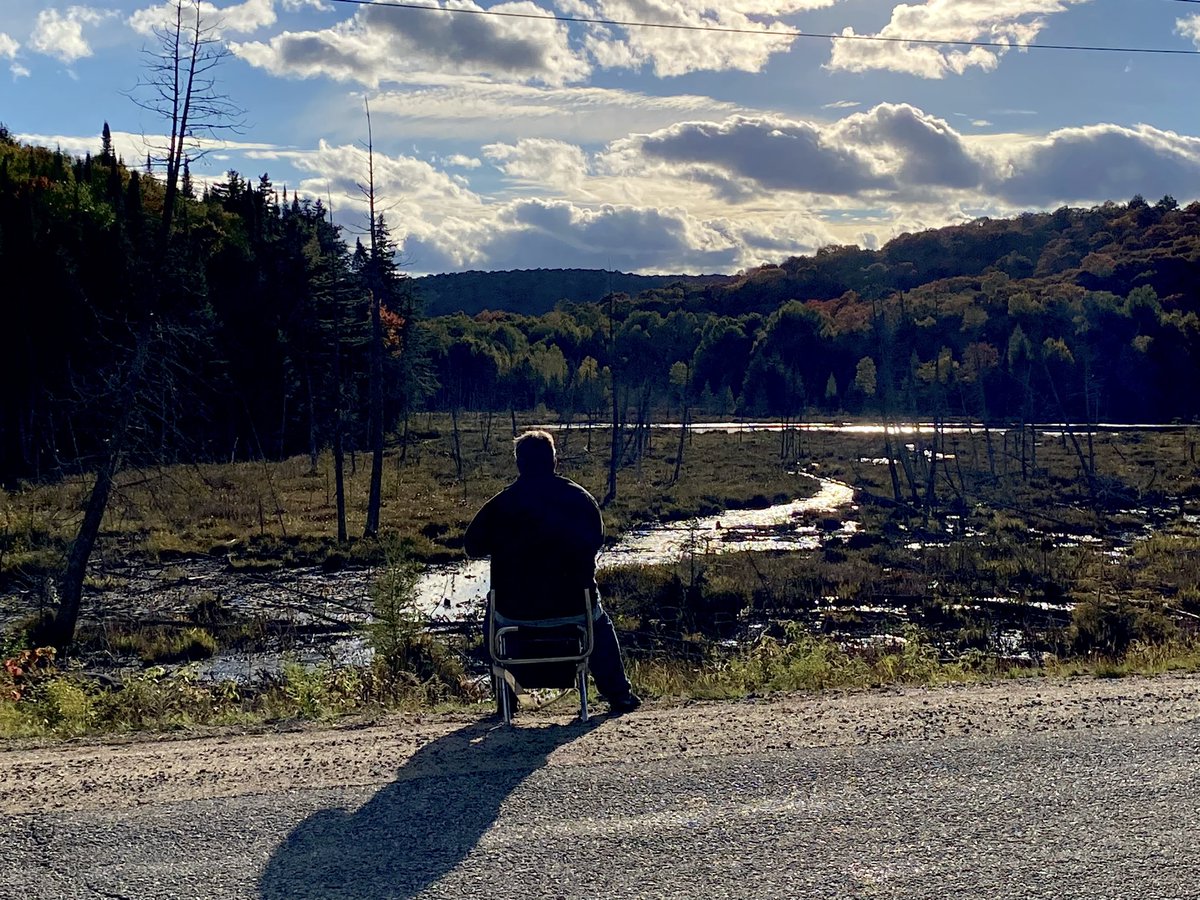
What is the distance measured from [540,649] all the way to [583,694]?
0.39 meters

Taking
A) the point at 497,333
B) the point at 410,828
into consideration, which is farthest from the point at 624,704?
the point at 497,333

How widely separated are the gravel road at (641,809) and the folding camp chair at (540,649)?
26 cm

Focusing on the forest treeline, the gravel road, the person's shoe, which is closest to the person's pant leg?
the person's shoe

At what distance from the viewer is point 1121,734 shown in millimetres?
6273

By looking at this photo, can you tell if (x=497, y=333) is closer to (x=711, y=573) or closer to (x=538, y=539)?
(x=711, y=573)

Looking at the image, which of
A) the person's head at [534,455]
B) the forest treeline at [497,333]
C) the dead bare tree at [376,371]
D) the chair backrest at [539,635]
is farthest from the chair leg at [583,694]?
the dead bare tree at [376,371]

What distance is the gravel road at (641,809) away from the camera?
4531 millimetres

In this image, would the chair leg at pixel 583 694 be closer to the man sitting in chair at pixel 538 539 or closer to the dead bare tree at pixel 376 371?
the man sitting in chair at pixel 538 539

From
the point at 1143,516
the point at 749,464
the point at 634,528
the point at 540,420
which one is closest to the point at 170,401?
the point at 634,528

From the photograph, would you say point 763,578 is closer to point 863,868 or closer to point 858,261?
point 863,868

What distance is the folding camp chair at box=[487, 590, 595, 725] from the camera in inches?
271

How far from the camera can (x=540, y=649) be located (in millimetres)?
6984

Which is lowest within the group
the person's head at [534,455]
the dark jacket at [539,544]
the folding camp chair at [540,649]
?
the folding camp chair at [540,649]

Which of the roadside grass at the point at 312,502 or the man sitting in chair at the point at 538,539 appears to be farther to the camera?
the roadside grass at the point at 312,502
